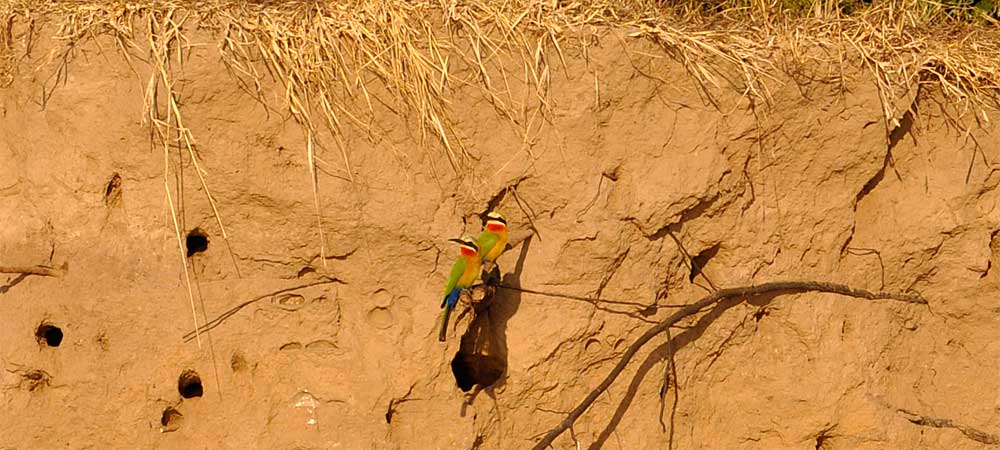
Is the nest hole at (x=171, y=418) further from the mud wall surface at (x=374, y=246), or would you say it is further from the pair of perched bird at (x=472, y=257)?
the pair of perched bird at (x=472, y=257)

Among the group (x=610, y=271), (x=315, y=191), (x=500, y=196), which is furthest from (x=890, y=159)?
(x=315, y=191)

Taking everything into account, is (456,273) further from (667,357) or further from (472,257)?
A: (667,357)

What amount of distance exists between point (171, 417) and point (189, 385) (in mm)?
94

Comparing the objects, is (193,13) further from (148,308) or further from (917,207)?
(917,207)

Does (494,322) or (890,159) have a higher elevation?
(890,159)

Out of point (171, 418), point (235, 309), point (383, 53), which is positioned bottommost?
point (171, 418)

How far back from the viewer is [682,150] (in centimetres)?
330

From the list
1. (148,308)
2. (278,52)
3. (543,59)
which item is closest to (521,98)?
(543,59)

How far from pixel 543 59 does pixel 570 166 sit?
11.3 inches

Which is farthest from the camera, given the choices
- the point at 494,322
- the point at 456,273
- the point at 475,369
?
the point at 475,369

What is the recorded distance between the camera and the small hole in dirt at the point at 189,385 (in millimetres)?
3210

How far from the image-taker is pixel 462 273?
3.06 meters

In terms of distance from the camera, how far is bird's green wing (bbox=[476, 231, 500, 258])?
3096mm

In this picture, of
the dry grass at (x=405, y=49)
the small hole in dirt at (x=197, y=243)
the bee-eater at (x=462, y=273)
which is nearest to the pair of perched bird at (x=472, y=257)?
the bee-eater at (x=462, y=273)
